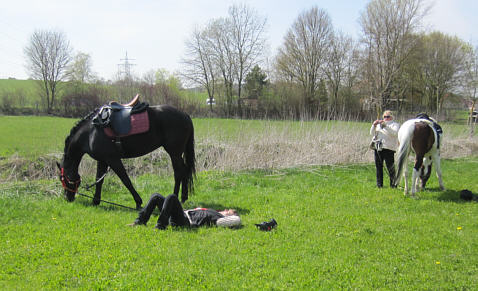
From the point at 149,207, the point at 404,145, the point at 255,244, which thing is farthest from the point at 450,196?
the point at 149,207

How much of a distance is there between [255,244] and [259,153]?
6445 millimetres

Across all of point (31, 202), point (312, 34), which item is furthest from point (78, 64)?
point (31, 202)

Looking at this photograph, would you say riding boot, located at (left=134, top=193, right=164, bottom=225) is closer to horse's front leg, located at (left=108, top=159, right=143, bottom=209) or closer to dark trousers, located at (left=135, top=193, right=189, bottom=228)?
dark trousers, located at (left=135, top=193, right=189, bottom=228)

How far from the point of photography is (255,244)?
4379 millimetres

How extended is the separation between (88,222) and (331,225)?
3866 millimetres

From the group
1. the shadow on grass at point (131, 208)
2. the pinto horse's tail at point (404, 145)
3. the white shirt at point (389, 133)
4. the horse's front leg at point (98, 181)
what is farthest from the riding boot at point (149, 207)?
the white shirt at point (389, 133)

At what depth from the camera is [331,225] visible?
5152 mm

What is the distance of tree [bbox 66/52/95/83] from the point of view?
41.2 metres

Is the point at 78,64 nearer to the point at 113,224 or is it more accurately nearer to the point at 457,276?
the point at 113,224

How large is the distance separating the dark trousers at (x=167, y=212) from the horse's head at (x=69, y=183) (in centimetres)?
216

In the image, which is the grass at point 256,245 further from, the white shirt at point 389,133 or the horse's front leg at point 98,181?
the white shirt at point 389,133

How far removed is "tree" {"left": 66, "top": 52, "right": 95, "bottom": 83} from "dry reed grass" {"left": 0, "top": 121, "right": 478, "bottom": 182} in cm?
3415

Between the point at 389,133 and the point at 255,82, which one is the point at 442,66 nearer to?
the point at 255,82

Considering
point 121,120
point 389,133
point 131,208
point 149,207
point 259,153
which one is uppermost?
point 121,120
